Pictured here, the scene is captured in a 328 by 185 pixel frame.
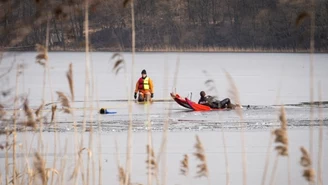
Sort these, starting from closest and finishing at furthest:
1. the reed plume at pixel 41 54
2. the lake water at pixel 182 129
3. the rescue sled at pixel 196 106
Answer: the reed plume at pixel 41 54, the lake water at pixel 182 129, the rescue sled at pixel 196 106

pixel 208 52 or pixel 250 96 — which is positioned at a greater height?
pixel 208 52

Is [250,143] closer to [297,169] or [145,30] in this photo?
[297,169]

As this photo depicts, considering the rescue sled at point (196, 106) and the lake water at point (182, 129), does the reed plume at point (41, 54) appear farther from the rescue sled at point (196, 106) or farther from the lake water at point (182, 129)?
the rescue sled at point (196, 106)

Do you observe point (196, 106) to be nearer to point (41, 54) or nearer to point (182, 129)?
point (182, 129)

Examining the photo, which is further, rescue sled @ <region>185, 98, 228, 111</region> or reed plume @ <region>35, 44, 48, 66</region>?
rescue sled @ <region>185, 98, 228, 111</region>

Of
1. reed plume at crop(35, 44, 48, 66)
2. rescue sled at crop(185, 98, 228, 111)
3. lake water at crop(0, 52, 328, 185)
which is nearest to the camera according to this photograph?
reed plume at crop(35, 44, 48, 66)

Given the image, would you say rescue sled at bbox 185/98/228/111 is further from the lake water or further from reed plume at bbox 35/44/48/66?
reed plume at bbox 35/44/48/66

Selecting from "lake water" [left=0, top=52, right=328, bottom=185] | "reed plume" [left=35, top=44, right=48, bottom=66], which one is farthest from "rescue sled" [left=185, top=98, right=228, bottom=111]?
"reed plume" [left=35, top=44, right=48, bottom=66]

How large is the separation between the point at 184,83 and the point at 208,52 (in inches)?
1673

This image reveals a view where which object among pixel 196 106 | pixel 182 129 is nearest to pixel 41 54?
pixel 182 129

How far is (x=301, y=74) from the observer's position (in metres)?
47.3

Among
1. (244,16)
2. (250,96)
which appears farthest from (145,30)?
(250,96)

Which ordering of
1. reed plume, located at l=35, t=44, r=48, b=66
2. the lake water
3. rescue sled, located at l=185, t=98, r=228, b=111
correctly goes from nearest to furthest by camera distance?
reed plume, located at l=35, t=44, r=48, b=66, the lake water, rescue sled, located at l=185, t=98, r=228, b=111

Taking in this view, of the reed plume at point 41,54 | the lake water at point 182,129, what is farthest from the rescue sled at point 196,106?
the reed plume at point 41,54
